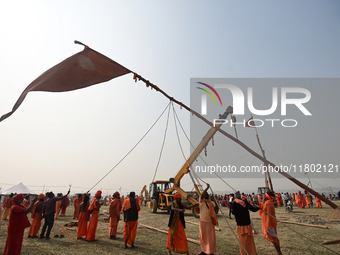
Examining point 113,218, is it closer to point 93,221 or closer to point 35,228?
point 93,221

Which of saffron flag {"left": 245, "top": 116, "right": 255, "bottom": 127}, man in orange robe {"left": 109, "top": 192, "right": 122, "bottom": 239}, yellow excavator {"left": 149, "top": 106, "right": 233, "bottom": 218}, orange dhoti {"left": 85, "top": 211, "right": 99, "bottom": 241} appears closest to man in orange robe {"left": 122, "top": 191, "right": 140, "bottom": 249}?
man in orange robe {"left": 109, "top": 192, "right": 122, "bottom": 239}

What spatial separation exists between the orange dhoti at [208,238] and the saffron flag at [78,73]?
4.91 metres

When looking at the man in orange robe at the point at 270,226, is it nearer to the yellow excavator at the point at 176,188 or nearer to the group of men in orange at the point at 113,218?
the group of men in orange at the point at 113,218

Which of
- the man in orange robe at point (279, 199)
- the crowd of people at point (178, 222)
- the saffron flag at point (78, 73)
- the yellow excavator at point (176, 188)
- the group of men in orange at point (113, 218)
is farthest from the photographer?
the man in orange robe at point (279, 199)

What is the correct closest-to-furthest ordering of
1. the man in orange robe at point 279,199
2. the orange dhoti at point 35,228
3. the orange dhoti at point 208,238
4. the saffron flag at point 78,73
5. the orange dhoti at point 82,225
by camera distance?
the saffron flag at point 78,73 → the orange dhoti at point 208,238 → the orange dhoti at point 82,225 → the orange dhoti at point 35,228 → the man in orange robe at point 279,199

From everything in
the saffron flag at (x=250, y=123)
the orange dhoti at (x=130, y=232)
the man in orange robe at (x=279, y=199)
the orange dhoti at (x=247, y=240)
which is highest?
the saffron flag at (x=250, y=123)

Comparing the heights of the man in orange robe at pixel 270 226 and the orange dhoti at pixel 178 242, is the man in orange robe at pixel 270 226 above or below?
above

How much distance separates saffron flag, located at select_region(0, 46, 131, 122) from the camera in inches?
160

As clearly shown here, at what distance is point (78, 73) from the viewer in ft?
14.5

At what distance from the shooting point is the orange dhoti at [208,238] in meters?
5.54

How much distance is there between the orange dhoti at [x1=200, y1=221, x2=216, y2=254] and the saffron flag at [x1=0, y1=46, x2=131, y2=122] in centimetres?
491

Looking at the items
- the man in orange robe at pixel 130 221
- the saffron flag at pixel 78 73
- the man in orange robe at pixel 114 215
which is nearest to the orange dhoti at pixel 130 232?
the man in orange robe at pixel 130 221

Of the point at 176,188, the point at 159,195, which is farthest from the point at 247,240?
the point at 159,195

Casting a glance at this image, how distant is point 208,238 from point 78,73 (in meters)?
5.49
